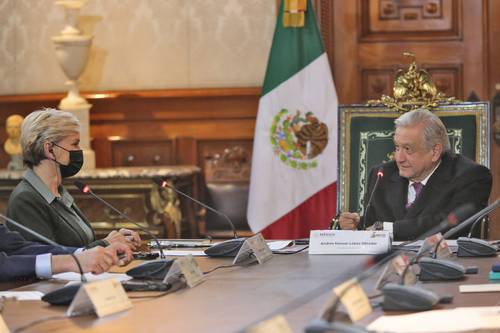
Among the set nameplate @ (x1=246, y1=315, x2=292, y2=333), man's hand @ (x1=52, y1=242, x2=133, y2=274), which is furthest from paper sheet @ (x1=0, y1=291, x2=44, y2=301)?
nameplate @ (x1=246, y1=315, x2=292, y2=333)

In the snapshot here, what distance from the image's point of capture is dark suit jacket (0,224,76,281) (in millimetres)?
3270

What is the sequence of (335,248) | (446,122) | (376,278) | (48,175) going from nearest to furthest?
(376,278) → (335,248) → (48,175) → (446,122)

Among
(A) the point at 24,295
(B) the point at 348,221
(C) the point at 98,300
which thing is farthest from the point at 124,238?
(C) the point at 98,300

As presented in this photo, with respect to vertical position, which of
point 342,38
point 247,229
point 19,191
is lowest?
point 247,229

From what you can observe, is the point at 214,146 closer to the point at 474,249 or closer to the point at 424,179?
the point at 424,179

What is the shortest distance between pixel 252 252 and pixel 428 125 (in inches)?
50.5

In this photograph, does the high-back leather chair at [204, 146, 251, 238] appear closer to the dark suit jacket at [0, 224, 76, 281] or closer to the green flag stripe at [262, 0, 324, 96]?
the green flag stripe at [262, 0, 324, 96]

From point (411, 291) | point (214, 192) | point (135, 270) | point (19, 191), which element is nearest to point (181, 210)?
point (214, 192)

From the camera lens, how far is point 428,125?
4.54 meters

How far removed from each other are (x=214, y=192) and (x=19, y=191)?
9.23 feet

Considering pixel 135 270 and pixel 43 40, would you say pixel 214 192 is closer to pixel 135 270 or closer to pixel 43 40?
pixel 43 40

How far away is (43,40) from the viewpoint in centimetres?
703

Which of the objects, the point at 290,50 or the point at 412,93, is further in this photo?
the point at 290,50

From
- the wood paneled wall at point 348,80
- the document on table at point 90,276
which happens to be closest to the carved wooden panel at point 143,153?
the wood paneled wall at point 348,80
